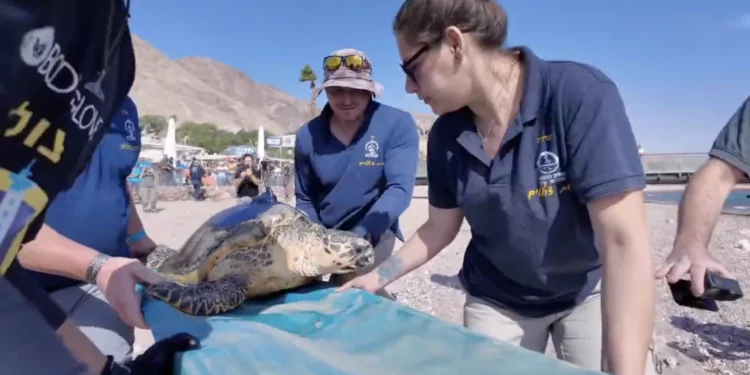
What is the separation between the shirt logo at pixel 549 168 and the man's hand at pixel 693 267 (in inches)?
15.1

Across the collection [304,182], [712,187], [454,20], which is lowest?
[304,182]

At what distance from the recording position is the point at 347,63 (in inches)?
108

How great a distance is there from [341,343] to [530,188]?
2.50 ft

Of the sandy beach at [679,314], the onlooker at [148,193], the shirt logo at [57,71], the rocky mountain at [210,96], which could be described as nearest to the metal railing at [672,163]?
the sandy beach at [679,314]

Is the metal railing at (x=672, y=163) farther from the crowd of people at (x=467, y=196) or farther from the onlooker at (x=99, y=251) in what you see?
the onlooker at (x=99, y=251)

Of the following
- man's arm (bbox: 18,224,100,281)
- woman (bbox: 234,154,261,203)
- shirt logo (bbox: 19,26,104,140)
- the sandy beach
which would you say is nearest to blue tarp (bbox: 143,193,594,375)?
man's arm (bbox: 18,224,100,281)

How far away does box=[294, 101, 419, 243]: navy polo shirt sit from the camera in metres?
2.71

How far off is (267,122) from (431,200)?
100m

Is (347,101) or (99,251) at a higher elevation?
(347,101)

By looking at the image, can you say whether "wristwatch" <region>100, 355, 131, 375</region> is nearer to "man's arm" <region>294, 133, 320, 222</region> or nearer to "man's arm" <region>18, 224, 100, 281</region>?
"man's arm" <region>18, 224, 100, 281</region>

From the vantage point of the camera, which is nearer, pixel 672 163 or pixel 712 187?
pixel 712 187

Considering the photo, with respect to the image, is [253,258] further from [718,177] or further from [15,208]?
[718,177]

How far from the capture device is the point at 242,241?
98.3 inches

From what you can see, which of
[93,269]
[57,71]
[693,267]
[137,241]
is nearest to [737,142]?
[693,267]
